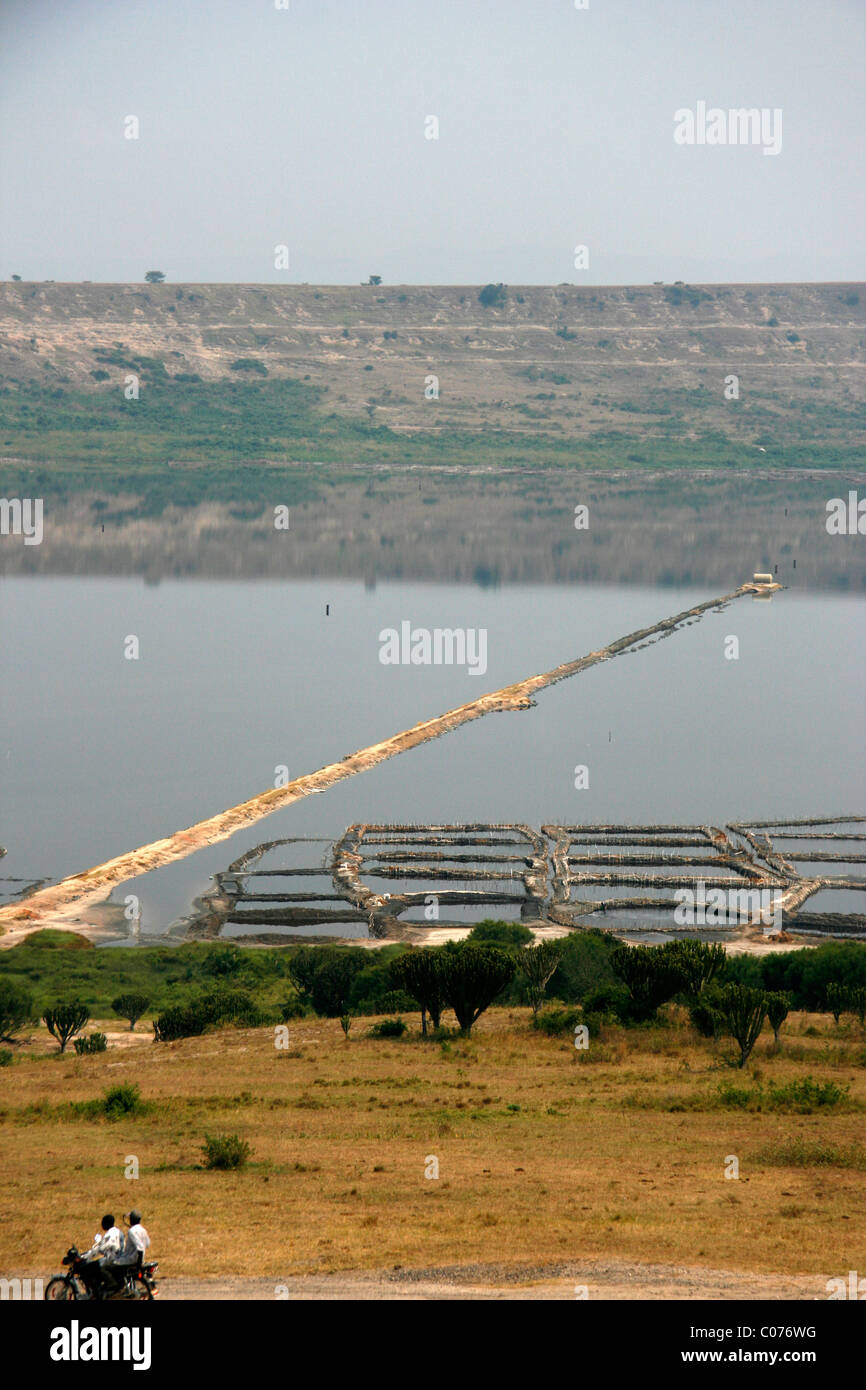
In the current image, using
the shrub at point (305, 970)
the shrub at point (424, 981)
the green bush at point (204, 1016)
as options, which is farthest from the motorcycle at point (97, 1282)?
the shrub at point (305, 970)

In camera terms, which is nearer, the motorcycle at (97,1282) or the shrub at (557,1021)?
the motorcycle at (97,1282)

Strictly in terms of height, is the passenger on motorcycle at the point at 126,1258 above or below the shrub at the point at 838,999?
above

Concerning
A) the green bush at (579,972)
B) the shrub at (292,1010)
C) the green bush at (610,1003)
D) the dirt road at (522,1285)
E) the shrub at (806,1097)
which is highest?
the dirt road at (522,1285)

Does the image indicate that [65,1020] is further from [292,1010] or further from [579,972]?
[579,972]

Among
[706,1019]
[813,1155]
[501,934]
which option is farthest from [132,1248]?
[501,934]

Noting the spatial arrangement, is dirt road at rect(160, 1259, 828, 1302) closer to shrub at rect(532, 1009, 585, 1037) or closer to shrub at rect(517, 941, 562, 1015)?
shrub at rect(532, 1009, 585, 1037)

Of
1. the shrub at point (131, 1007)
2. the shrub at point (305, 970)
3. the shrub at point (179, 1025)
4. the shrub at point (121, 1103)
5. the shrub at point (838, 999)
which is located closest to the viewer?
the shrub at point (121, 1103)

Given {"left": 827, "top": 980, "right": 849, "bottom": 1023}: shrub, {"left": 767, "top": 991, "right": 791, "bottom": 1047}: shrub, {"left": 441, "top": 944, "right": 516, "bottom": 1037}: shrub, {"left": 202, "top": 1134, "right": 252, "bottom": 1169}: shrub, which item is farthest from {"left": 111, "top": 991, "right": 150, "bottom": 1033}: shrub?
{"left": 827, "top": 980, "right": 849, "bottom": 1023}: shrub

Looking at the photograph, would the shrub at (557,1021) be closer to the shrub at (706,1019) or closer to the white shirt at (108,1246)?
the shrub at (706,1019)
